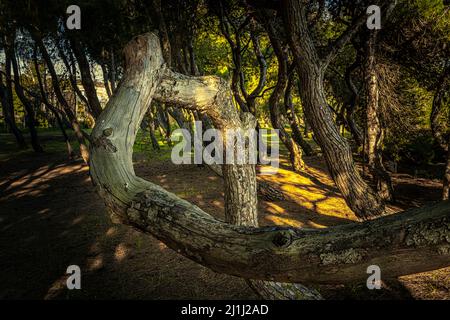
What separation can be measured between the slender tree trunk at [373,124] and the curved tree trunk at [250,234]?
7350mm

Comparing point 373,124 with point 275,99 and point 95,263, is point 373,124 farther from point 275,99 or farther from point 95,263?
point 95,263

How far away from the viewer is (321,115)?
19.0ft

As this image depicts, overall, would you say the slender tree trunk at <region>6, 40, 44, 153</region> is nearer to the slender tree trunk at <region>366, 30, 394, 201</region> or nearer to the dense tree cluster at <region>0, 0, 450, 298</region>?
the dense tree cluster at <region>0, 0, 450, 298</region>

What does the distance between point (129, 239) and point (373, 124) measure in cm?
698

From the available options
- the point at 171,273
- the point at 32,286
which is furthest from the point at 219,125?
the point at 32,286

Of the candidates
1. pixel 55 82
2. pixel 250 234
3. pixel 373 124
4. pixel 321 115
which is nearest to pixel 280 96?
pixel 373 124

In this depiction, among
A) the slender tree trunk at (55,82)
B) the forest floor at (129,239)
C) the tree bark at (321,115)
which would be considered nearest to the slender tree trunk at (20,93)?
the slender tree trunk at (55,82)

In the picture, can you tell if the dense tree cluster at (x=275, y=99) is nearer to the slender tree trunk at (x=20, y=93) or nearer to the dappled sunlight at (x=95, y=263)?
the slender tree trunk at (x=20, y=93)

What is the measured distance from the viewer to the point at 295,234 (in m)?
1.16

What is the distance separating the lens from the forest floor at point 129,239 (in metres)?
4.57

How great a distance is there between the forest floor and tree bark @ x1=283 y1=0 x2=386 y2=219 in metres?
1.32

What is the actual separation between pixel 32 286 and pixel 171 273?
238cm

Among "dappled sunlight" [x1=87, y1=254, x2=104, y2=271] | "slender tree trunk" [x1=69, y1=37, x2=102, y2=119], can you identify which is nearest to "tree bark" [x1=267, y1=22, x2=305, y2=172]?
"slender tree trunk" [x1=69, y1=37, x2=102, y2=119]

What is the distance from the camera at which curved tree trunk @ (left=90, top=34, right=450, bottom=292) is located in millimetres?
951
